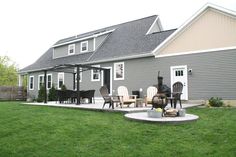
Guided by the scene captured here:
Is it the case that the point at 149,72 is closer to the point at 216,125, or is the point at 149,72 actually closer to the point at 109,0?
the point at 109,0

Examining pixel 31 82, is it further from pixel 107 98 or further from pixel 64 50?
pixel 107 98

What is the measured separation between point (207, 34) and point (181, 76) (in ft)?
8.28

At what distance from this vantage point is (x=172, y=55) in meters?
13.9

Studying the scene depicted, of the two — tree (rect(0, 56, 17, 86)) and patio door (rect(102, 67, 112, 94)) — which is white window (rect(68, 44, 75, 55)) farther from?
tree (rect(0, 56, 17, 86))

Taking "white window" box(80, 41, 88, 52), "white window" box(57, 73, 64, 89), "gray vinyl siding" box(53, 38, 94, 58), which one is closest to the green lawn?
"gray vinyl siding" box(53, 38, 94, 58)

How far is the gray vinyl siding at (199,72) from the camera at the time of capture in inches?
469

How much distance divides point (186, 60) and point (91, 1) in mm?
6320

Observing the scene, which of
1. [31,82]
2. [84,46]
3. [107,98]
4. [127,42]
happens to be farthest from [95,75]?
[31,82]

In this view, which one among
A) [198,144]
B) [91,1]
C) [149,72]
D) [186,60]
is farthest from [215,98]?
[91,1]

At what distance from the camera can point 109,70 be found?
55.0 feet

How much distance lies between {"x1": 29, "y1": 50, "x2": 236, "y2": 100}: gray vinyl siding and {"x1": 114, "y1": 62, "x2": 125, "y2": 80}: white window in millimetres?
486

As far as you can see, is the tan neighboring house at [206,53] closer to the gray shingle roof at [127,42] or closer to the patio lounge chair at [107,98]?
the gray shingle roof at [127,42]

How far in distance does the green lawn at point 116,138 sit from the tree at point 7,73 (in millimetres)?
32088

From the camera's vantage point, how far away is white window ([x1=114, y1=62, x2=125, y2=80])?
16350 millimetres
